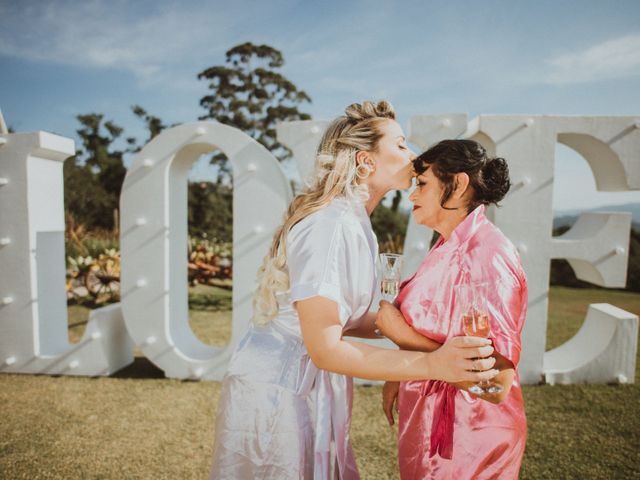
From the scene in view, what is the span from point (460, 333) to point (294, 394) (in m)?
0.70

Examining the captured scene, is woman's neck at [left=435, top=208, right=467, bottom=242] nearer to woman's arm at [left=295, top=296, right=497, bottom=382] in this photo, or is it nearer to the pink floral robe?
the pink floral robe

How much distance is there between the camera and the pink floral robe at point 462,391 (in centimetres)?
156

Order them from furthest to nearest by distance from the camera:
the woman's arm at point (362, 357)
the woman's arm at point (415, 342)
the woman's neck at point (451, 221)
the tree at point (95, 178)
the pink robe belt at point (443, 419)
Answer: the tree at point (95, 178), the woman's neck at point (451, 221), the pink robe belt at point (443, 419), the woman's arm at point (415, 342), the woman's arm at point (362, 357)

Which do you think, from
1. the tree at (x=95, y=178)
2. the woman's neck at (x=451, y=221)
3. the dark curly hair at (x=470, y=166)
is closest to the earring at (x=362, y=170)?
the dark curly hair at (x=470, y=166)

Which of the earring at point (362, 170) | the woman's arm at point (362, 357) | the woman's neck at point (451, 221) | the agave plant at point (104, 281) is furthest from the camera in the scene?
the agave plant at point (104, 281)

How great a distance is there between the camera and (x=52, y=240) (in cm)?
483

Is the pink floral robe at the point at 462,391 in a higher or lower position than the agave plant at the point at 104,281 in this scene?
higher

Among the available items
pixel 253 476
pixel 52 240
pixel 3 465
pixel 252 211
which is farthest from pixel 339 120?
pixel 52 240

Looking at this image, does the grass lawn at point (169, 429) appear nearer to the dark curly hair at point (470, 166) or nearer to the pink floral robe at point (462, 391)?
the pink floral robe at point (462, 391)

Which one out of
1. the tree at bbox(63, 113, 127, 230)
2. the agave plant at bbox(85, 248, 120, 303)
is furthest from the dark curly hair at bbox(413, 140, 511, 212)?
the tree at bbox(63, 113, 127, 230)

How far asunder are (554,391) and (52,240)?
5.94 metres

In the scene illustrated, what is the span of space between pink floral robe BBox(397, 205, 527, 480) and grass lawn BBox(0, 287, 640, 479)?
166cm

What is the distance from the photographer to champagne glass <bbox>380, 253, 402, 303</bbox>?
1733 millimetres

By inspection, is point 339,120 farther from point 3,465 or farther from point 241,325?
point 3,465
